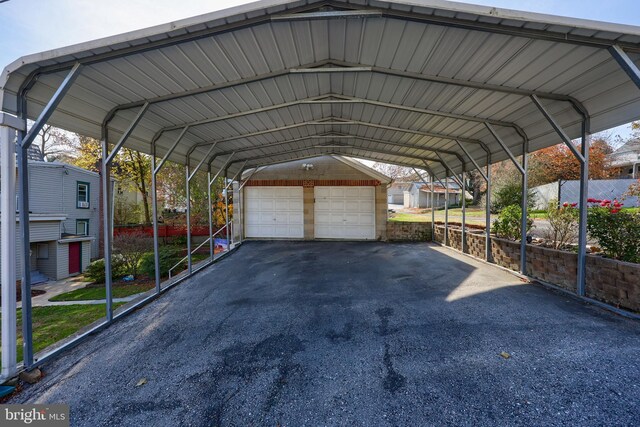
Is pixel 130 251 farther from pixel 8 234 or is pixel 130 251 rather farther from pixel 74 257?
pixel 8 234

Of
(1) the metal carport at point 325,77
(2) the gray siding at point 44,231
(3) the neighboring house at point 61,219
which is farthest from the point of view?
(3) the neighboring house at point 61,219

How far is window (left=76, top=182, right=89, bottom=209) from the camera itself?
13.1m

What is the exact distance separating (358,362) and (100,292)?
9.23 metres

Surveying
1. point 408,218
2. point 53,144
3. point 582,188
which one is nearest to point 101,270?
point 582,188

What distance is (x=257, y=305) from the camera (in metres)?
4.18

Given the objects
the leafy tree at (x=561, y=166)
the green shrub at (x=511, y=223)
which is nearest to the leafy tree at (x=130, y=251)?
the green shrub at (x=511, y=223)

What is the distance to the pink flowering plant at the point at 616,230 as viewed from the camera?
12.2 feet

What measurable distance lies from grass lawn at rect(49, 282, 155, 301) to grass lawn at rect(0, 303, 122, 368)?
696 mm

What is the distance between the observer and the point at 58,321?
5.54 metres

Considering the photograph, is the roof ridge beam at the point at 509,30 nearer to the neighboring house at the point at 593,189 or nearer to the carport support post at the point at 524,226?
the carport support post at the point at 524,226

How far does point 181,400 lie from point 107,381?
0.94m

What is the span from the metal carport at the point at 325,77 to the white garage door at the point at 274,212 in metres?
5.05

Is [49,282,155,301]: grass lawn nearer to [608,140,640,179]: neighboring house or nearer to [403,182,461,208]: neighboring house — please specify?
[403,182,461,208]: neighboring house

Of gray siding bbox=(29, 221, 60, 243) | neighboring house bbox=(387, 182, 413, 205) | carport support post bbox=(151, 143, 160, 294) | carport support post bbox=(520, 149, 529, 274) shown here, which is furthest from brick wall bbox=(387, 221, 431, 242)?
neighboring house bbox=(387, 182, 413, 205)
